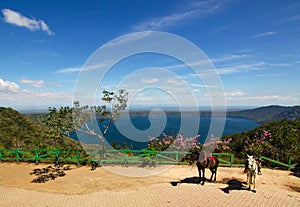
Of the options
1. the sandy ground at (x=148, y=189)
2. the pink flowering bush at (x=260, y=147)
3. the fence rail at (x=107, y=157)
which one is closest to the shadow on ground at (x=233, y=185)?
the sandy ground at (x=148, y=189)

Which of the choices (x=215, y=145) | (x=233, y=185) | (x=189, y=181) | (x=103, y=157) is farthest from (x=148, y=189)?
(x=215, y=145)

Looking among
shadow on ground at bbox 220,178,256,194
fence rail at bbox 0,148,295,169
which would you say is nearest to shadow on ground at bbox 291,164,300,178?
fence rail at bbox 0,148,295,169

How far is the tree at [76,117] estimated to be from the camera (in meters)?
10.7

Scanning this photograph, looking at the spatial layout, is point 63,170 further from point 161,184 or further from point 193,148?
point 193,148

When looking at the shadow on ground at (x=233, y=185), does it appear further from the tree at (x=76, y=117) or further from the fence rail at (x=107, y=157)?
the tree at (x=76, y=117)

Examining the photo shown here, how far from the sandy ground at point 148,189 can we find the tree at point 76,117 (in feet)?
8.22

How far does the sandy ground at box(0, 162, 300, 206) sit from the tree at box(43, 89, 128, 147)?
250cm

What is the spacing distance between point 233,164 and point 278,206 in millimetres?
4991

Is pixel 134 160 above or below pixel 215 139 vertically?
below

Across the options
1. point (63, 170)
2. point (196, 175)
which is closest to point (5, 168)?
point (63, 170)

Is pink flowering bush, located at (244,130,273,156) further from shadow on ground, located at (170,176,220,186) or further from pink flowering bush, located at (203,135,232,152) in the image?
shadow on ground, located at (170,176,220,186)

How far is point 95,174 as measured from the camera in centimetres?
1133

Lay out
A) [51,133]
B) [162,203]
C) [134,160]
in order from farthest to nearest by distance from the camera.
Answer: [134,160] < [51,133] < [162,203]

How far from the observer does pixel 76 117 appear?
1148 centimetres
